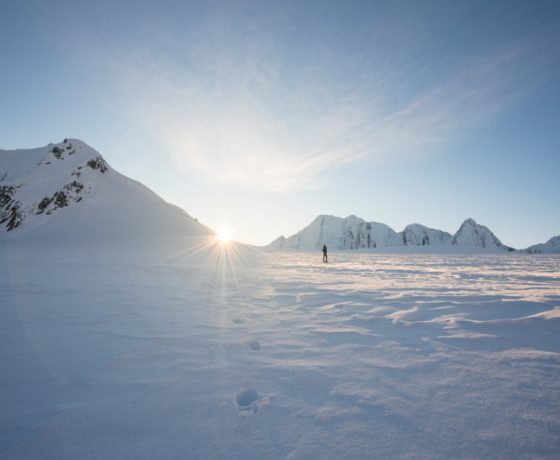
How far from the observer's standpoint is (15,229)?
3841 cm

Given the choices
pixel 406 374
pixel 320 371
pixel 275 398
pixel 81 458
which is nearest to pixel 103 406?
pixel 81 458

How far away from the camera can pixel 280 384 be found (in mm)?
2676

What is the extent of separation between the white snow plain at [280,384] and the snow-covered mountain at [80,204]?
127 ft

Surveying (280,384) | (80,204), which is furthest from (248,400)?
(80,204)

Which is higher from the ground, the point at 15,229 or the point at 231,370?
the point at 15,229

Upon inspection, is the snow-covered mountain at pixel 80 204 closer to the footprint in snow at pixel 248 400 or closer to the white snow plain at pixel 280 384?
the white snow plain at pixel 280 384

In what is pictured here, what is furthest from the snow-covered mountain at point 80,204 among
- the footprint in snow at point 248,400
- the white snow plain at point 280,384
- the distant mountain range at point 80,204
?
the footprint in snow at point 248,400

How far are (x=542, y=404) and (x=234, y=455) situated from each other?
239 cm

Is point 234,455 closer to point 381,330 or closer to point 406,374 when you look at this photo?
point 406,374

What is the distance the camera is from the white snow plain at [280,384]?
6.03ft

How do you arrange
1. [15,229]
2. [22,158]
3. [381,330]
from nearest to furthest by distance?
[381,330] < [15,229] < [22,158]

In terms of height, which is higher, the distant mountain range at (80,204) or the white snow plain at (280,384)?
the distant mountain range at (80,204)

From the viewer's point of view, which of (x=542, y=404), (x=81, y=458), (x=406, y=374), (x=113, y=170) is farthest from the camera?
(x=113, y=170)

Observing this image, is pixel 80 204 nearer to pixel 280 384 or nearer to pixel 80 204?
pixel 80 204
